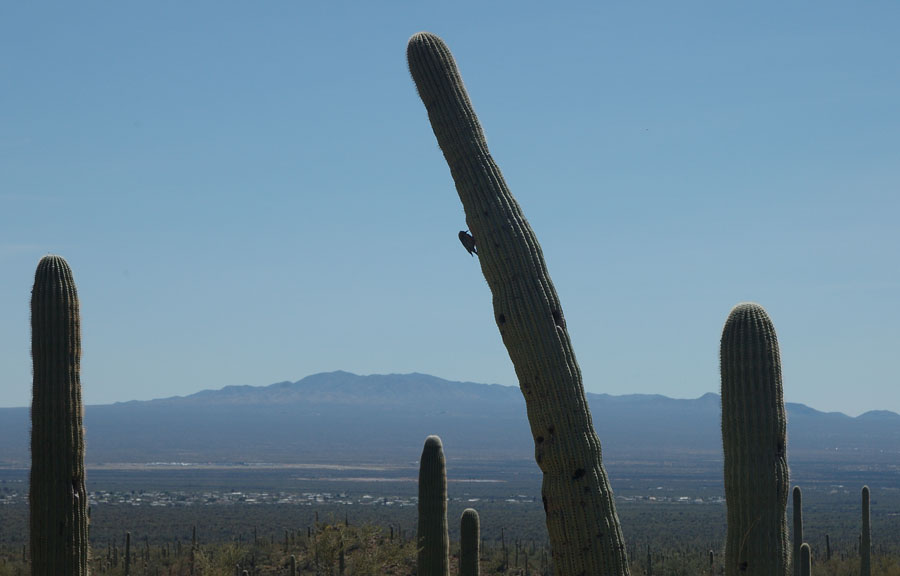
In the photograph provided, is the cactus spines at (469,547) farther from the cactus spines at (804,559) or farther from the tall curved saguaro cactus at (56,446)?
the cactus spines at (804,559)

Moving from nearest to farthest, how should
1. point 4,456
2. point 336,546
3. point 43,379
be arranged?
point 43,379 → point 336,546 → point 4,456

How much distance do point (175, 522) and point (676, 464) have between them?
109679 millimetres

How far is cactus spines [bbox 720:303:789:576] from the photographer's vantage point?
24.1 feet

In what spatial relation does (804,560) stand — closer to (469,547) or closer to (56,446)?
(469,547)

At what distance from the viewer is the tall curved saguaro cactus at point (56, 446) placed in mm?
8766

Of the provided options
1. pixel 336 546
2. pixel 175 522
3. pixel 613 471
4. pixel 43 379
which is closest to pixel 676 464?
pixel 613 471

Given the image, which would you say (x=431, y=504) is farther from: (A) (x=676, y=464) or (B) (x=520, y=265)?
(A) (x=676, y=464)

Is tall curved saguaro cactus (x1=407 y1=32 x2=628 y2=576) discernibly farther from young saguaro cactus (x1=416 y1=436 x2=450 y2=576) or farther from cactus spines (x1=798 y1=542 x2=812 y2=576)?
cactus spines (x1=798 y1=542 x2=812 y2=576)

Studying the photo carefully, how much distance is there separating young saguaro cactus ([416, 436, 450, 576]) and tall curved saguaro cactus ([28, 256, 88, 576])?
20.4 ft

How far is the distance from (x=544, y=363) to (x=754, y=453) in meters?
1.76

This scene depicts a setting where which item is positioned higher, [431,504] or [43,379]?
[43,379]

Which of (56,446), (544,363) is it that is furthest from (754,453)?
Answer: (56,446)

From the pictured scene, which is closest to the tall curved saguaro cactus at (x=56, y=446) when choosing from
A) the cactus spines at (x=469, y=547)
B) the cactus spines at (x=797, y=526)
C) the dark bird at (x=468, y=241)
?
the dark bird at (x=468, y=241)

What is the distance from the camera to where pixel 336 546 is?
936 inches
